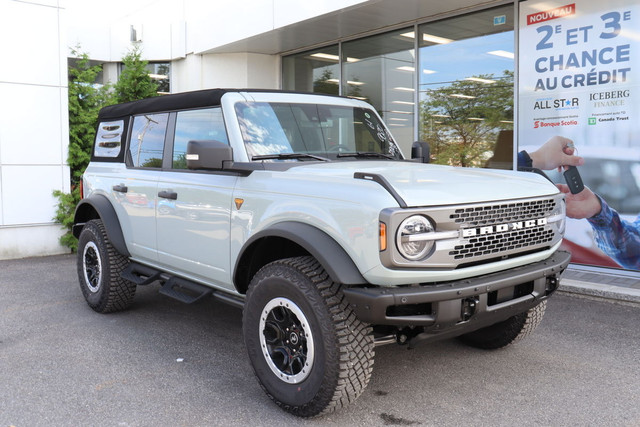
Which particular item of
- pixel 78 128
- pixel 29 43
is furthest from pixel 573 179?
pixel 29 43

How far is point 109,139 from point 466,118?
559 centimetres

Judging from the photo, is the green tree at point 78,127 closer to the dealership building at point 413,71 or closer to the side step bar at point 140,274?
the dealership building at point 413,71

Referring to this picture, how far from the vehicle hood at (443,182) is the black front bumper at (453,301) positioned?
444 mm

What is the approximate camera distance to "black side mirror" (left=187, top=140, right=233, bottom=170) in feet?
11.7

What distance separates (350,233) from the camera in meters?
3.01

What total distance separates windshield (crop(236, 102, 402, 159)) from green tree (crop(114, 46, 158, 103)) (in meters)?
8.38

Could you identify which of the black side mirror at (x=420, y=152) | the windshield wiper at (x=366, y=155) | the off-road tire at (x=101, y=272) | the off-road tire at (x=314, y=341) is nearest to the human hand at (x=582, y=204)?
the black side mirror at (x=420, y=152)

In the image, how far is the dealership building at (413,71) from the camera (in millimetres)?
7336

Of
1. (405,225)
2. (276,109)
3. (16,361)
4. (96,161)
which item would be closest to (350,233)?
(405,225)

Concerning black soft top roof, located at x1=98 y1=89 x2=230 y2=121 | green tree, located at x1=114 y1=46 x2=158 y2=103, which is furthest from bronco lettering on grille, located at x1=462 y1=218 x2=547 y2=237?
green tree, located at x1=114 y1=46 x2=158 y2=103

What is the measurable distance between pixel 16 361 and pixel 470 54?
7.47 m

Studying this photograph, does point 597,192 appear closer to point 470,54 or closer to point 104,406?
point 470,54

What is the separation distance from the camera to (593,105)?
7.36 metres

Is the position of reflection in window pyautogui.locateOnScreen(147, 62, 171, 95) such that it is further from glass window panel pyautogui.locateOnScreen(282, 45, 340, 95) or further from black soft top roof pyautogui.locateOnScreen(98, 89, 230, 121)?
black soft top roof pyautogui.locateOnScreen(98, 89, 230, 121)
